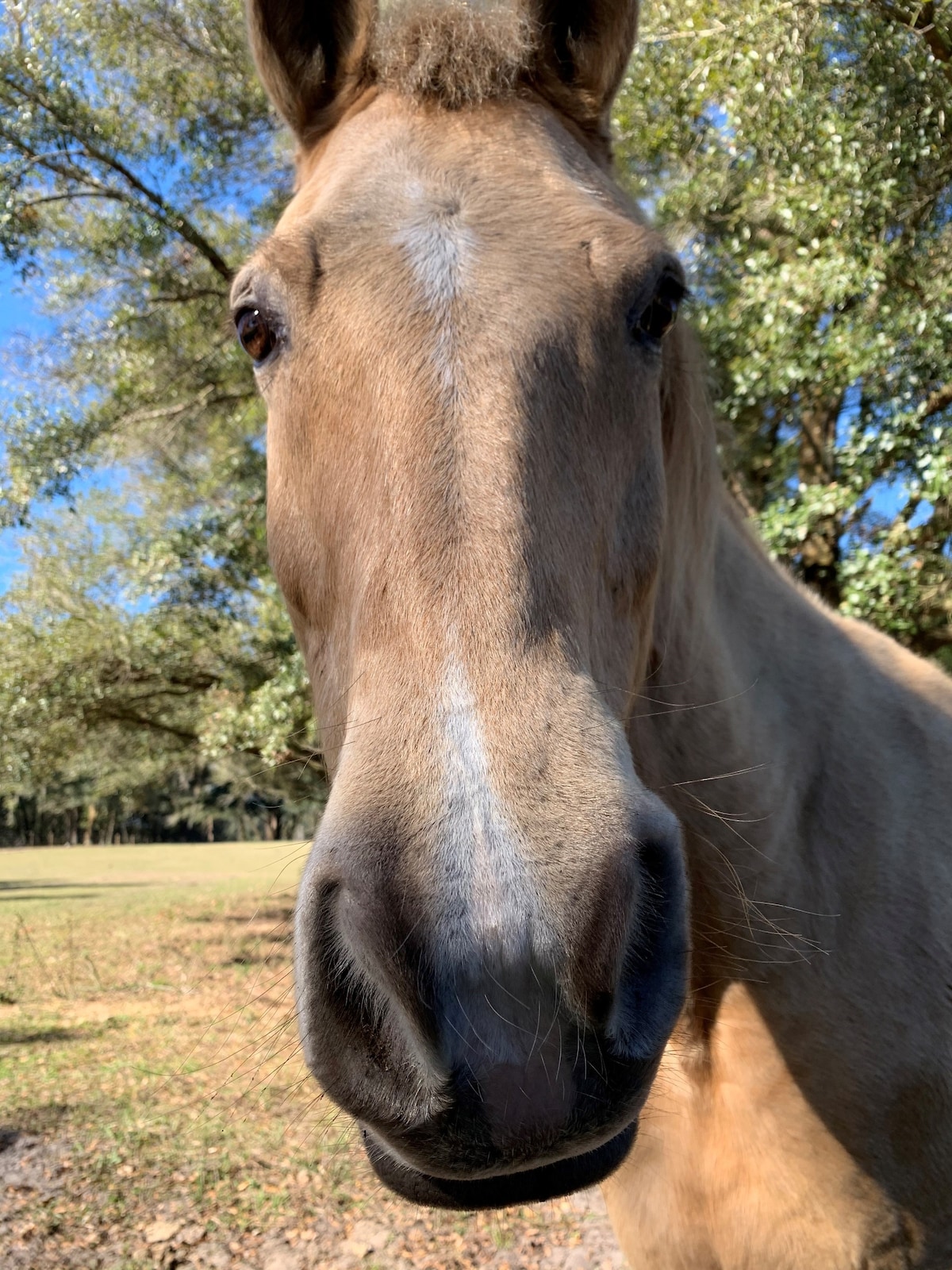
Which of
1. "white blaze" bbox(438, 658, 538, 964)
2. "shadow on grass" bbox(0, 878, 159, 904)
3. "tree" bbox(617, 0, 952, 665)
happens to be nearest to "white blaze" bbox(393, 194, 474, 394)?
"white blaze" bbox(438, 658, 538, 964)

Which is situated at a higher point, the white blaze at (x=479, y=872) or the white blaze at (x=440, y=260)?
the white blaze at (x=440, y=260)

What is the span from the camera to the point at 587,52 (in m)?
2.25

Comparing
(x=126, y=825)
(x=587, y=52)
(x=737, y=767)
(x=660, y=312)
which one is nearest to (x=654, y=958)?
(x=737, y=767)

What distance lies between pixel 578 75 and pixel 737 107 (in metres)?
4.72

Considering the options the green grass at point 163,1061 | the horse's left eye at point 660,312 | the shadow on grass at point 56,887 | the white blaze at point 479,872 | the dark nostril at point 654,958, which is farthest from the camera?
the shadow on grass at point 56,887

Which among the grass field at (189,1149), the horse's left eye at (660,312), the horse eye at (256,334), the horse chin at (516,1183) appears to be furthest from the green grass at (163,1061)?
the horse's left eye at (660,312)

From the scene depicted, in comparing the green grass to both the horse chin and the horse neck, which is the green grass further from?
the horse neck

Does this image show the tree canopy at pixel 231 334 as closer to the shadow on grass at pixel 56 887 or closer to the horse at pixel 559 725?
the horse at pixel 559 725

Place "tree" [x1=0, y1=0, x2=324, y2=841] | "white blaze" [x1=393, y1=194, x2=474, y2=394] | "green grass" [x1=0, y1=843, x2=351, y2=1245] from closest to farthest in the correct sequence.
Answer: "white blaze" [x1=393, y1=194, x2=474, y2=394] < "green grass" [x1=0, y1=843, x2=351, y2=1245] < "tree" [x1=0, y1=0, x2=324, y2=841]

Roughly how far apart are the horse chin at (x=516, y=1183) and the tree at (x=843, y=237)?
16.6 ft

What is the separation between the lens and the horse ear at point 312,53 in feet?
7.23

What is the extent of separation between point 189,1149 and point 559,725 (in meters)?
6.37

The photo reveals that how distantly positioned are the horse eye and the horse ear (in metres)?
0.73

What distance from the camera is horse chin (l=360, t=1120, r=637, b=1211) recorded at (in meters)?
1.17
